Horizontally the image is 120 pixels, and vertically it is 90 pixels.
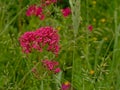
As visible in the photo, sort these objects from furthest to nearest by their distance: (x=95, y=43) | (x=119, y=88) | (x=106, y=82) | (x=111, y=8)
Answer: (x=111, y=8)
(x=95, y=43)
(x=106, y=82)
(x=119, y=88)

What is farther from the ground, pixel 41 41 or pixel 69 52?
pixel 41 41

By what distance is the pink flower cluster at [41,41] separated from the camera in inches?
79.0

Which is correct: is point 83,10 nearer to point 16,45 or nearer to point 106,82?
point 16,45

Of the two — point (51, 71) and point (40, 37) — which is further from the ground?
point (40, 37)

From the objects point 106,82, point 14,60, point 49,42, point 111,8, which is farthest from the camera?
point 111,8

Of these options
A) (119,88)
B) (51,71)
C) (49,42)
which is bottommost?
(119,88)

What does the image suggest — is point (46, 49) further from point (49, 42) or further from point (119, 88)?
point (119, 88)

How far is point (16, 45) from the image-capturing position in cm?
293

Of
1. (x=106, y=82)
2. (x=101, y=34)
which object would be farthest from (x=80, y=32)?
(x=106, y=82)

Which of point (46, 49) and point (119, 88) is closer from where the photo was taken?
point (46, 49)

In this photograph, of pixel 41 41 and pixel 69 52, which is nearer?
pixel 41 41

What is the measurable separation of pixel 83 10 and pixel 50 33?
210 cm

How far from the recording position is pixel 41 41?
201 cm

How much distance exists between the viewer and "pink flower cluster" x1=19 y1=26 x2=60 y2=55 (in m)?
2.01
